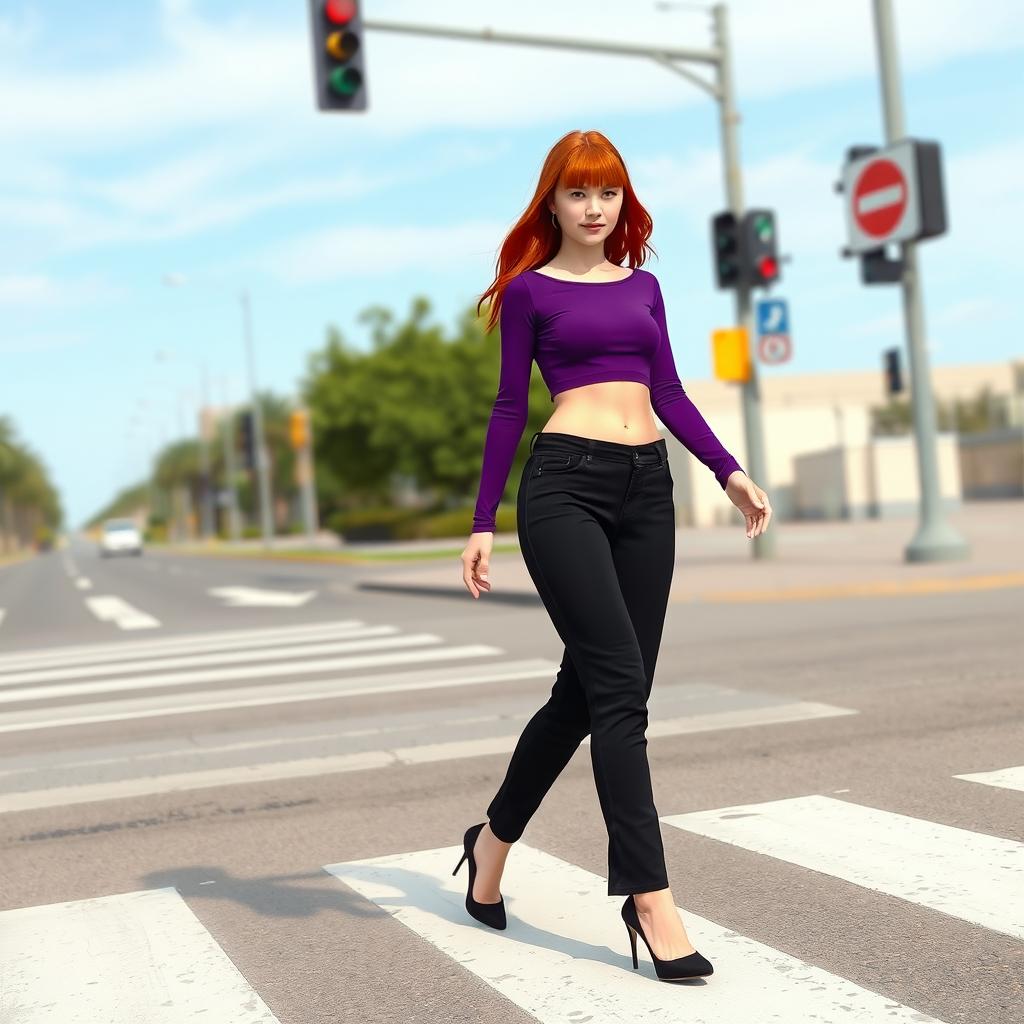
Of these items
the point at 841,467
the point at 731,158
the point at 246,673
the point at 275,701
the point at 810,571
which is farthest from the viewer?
the point at 841,467

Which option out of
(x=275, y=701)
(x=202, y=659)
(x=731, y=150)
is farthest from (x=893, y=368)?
(x=275, y=701)

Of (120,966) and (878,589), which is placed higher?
(120,966)

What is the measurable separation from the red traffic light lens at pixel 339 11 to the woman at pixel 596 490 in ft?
33.5

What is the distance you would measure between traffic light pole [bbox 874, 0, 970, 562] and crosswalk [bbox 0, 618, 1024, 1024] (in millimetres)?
8961

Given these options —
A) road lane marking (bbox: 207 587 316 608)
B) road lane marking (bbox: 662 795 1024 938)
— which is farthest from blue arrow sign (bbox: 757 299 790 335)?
road lane marking (bbox: 662 795 1024 938)

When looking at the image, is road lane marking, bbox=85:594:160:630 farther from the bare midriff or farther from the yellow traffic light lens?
the bare midriff

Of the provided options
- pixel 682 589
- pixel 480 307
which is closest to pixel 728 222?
pixel 682 589

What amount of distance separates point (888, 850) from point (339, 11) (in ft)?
35.4

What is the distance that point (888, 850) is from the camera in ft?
13.6

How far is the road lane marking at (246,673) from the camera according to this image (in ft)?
31.9

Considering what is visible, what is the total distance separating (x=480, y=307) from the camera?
12.9ft

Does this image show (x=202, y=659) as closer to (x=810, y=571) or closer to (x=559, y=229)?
(x=810, y=571)

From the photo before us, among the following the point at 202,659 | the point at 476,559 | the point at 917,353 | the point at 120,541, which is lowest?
the point at 120,541

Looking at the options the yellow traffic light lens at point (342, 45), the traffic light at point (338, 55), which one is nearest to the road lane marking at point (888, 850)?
the traffic light at point (338, 55)
